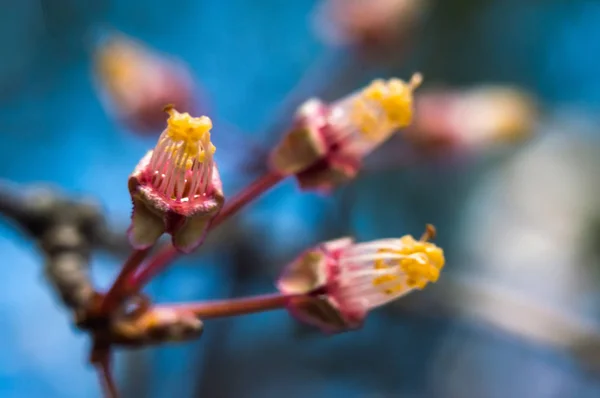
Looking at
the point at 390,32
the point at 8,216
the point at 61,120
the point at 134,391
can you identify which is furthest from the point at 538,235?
the point at 8,216

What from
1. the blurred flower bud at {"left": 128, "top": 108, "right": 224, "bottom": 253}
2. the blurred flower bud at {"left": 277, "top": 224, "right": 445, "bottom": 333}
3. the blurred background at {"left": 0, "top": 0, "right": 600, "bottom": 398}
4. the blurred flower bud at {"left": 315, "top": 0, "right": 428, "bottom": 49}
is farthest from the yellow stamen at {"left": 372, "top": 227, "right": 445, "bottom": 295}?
the blurred flower bud at {"left": 315, "top": 0, "right": 428, "bottom": 49}

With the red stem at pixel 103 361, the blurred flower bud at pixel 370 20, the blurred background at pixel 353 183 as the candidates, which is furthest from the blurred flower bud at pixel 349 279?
the blurred flower bud at pixel 370 20

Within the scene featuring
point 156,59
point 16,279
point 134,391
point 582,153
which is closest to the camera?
point 156,59

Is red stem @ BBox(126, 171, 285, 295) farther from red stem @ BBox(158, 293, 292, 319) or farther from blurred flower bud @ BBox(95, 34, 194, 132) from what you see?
blurred flower bud @ BBox(95, 34, 194, 132)

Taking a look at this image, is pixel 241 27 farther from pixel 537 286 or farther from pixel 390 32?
pixel 537 286

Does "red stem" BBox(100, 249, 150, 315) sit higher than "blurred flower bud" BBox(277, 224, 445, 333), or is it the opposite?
"red stem" BBox(100, 249, 150, 315)

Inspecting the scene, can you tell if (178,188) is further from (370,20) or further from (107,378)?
(370,20)
